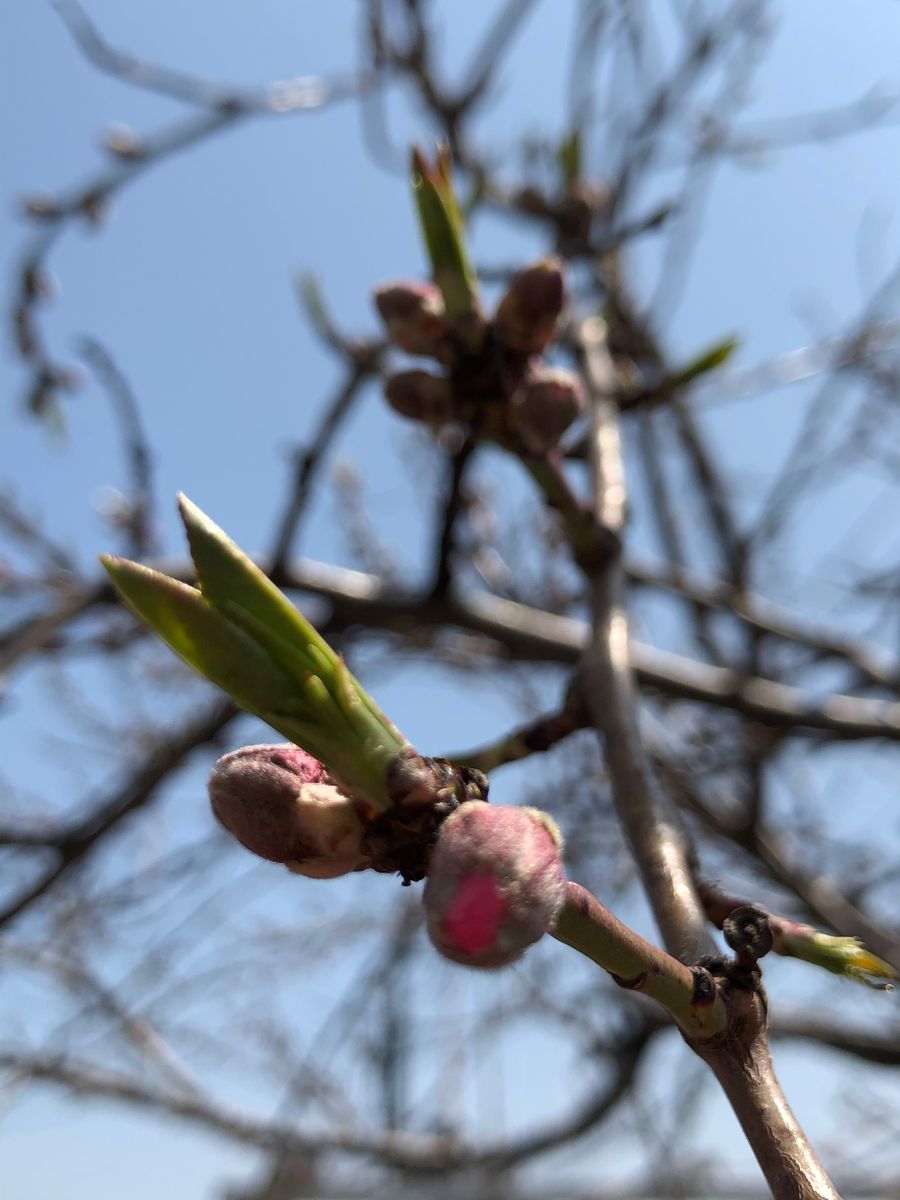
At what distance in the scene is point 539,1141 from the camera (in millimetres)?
4109

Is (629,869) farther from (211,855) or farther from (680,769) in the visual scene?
(211,855)

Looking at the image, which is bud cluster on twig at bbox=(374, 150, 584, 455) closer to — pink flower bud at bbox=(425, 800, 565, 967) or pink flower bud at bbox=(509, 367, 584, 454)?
pink flower bud at bbox=(509, 367, 584, 454)

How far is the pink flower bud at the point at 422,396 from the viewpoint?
4.58 feet

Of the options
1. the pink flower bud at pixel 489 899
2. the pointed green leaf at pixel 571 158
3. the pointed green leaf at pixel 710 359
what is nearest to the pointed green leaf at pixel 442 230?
the pointed green leaf at pixel 710 359

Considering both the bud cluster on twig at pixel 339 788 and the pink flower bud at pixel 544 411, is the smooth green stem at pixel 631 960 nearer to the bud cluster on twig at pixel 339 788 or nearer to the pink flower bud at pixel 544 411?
the bud cluster on twig at pixel 339 788

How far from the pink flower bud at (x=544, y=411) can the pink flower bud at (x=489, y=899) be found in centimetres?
84

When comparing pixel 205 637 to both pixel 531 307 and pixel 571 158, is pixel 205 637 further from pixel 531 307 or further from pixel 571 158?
pixel 571 158

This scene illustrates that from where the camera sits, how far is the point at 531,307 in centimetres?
132

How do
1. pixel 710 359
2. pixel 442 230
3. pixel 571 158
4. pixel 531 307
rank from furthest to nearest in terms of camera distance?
1. pixel 571 158
2. pixel 710 359
3. pixel 531 307
4. pixel 442 230

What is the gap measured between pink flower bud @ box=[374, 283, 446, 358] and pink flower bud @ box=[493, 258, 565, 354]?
9cm

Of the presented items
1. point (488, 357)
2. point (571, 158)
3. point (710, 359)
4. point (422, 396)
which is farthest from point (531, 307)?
point (571, 158)

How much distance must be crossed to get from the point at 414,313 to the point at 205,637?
35.0 inches

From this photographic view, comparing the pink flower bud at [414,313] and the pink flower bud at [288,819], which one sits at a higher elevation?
the pink flower bud at [414,313]

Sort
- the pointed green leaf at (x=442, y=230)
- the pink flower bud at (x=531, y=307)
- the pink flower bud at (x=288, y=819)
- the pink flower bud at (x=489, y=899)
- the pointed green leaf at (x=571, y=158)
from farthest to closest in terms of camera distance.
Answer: the pointed green leaf at (x=571, y=158) < the pink flower bud at (x=531, y=307) < the pointed green leaf at (x=442, y=230) < the pink flower bud at (x=288, y=819) < the pink flower bud at (x=489, y=899)
